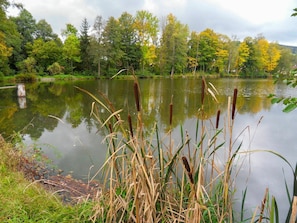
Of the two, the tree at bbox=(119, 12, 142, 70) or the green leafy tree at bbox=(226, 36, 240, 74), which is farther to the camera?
the green leafy tree at bbox=(226, 36, 240, 74)

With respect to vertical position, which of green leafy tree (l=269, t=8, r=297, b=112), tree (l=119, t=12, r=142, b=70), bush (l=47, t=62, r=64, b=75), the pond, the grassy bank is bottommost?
the pond

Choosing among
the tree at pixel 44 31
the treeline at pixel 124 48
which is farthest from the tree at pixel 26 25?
Answer: the tree at pixel 44 31

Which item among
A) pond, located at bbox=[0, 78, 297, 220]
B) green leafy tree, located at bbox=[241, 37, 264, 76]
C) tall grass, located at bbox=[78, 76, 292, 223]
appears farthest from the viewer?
green leafy tree, located at bbox=[241, 37, 264, 76]

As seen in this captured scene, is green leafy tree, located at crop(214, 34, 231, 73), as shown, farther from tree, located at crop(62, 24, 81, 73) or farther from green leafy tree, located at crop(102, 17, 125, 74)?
tree, located at crop(62, 24, 81, 73)

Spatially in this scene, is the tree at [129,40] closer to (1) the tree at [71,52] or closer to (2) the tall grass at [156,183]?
(1) the tree at [71,52]

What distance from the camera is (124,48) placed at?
3219 cm

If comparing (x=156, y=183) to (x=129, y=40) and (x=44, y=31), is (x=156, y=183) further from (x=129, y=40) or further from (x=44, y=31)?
(x=44, y=31)

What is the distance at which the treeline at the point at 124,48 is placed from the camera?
28.9 m

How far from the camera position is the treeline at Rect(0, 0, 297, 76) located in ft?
94.8

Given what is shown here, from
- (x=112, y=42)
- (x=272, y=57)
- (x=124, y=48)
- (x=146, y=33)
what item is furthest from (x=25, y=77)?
(x=272, y=57)

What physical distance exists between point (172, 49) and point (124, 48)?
662 centimetres

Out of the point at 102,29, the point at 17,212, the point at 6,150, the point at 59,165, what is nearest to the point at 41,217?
the point at 17,212

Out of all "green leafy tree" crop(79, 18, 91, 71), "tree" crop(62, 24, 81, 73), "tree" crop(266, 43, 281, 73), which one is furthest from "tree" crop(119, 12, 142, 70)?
"tree" crop(266, 43, 281, 73)

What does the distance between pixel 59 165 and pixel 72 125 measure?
9.89 feet
